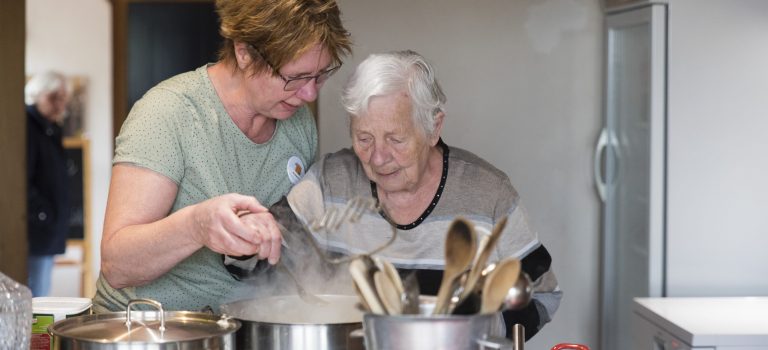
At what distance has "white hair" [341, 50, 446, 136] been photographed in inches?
79.4

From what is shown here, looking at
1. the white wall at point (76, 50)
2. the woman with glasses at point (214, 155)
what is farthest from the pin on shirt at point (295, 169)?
the white wall at point (76, 50)

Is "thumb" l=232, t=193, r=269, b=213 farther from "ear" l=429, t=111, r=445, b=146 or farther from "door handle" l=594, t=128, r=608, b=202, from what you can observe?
"door handle" l=594, t=128, r=608, b=202

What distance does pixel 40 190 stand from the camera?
210 inches

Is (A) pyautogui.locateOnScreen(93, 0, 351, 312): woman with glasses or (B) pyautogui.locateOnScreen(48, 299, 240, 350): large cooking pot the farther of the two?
(A) pyautogui.locateOnScreen(93, 0, 351, 312): woman with glasses

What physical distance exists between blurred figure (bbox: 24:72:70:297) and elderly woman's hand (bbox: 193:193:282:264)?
Result: 386cm

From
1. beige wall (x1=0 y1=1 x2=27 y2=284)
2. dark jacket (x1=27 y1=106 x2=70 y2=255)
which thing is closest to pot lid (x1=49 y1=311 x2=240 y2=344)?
beige wall (x1=0 y1=1 x2=27 y2=284)

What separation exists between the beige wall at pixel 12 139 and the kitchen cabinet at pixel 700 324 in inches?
92.8

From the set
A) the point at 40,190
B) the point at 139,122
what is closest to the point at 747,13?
the point at 139,122

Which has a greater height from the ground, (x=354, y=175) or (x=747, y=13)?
(x=747, y=13)

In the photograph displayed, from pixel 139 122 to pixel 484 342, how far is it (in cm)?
97

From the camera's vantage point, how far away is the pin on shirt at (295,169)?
7.15ft

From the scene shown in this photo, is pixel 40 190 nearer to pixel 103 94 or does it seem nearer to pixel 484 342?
pixel 103 94

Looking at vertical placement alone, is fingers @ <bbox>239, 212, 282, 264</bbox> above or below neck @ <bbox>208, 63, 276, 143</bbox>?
below

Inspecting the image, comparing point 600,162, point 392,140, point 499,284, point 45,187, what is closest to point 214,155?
point 392,140
